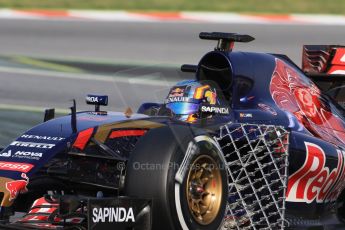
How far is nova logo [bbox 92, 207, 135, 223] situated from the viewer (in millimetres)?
4895

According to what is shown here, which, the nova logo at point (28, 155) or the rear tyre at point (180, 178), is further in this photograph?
the nova logo at point (28, 155)

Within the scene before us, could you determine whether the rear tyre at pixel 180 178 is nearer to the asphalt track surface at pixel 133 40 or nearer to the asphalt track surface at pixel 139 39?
the asphalt track surface at pixel 133 40

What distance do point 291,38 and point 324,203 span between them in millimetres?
8644

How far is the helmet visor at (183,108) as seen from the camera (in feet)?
20.3

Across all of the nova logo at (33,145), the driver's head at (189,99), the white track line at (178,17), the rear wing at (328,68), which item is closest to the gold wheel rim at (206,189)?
the driver's head at (189,99)

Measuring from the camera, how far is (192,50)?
47.5 ft

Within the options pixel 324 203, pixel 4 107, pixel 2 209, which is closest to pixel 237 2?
pixel 4 107

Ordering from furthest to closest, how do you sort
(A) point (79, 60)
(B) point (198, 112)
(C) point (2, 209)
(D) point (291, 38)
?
(D) point (291, 38)
(A) point (79, 60)
(B) point (198, 112)
(C) point (2, 209)

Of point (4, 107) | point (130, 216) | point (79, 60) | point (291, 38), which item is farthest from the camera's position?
point (291, 38)

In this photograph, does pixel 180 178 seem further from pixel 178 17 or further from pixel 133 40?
pixel 178 17

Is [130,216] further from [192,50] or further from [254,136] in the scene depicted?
[192,50]

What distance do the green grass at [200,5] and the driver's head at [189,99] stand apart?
10425mm

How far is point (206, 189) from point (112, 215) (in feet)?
2.17

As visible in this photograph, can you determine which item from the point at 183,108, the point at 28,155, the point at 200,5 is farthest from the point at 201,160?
the point at 200,5
